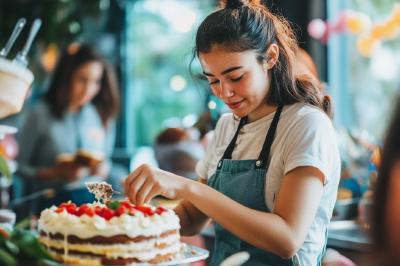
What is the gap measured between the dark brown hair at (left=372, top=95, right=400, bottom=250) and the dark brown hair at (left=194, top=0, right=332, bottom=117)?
1103 millimetres

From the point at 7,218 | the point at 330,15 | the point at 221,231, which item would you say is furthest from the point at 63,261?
the point at 330,15

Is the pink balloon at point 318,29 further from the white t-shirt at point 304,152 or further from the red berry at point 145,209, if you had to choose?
the red berry at point 145,209

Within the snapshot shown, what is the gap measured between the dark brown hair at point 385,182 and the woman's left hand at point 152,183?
962mm

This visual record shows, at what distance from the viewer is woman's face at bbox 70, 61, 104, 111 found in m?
4.84

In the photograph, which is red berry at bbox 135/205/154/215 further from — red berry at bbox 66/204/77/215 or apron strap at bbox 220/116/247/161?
apron strap at bbox 220/116/247/161

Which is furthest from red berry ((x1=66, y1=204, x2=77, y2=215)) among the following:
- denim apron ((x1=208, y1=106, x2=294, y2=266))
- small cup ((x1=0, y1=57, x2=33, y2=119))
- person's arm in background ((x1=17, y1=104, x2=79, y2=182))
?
person's arm in background ((x1=17, y1=104, x2=79, y2=182))

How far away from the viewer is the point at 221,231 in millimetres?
2031

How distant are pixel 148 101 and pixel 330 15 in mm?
2426

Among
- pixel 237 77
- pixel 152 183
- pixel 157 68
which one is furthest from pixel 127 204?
pixel 157 68

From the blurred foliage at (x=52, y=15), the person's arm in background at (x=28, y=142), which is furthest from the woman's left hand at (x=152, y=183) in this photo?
the blurred foliage at (x=52, y=15)

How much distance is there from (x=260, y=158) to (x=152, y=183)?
1.12ft

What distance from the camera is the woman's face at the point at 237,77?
191 cm

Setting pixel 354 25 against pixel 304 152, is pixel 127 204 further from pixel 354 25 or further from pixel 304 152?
pixel 354 25

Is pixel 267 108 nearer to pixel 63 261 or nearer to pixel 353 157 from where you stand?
pixel 63 261
